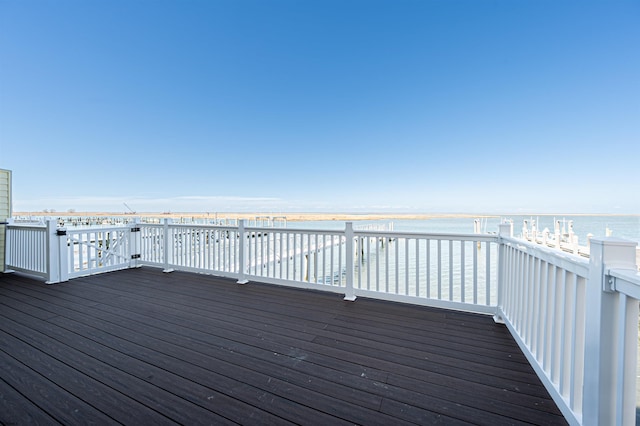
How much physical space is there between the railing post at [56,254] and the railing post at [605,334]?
609cm

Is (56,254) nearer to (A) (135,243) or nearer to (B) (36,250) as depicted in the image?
(B) (36,250)

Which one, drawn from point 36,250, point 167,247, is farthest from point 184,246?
point 36,250

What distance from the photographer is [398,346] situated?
220 cm

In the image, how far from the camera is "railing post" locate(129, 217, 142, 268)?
5.16m

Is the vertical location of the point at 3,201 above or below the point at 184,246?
above

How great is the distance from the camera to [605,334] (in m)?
1.07

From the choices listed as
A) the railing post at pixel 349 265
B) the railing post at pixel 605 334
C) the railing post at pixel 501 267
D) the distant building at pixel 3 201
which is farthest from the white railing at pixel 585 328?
the distant building at pixel 3 201

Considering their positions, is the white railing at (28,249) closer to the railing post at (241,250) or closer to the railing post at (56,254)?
the railing post at (56,254)

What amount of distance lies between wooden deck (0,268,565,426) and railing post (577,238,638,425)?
41 cm

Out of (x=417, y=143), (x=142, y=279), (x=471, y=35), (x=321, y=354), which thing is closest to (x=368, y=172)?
(x=417, y=143)

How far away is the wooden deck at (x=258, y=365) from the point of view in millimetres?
1440

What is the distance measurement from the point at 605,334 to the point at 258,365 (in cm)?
193

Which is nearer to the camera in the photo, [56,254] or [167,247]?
[56,254]

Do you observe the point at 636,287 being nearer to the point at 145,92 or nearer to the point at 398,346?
the point at 398,346
